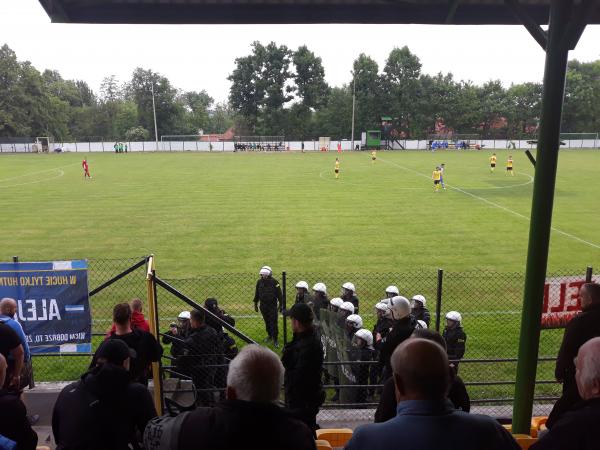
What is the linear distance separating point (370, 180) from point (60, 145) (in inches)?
2221

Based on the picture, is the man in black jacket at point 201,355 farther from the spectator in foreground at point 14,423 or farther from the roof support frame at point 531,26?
the roof support frame at point 531,26

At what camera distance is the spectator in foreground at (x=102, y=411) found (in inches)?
113

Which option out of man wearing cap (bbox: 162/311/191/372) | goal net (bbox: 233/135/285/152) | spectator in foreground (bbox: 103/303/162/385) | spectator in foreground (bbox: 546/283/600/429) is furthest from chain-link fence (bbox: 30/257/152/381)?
goal net (bbox: 233/135/285/152)

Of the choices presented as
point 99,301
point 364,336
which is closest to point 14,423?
point 364,336

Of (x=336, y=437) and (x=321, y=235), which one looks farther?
(x=321, y=235)

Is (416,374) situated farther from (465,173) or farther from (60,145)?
(60,145)

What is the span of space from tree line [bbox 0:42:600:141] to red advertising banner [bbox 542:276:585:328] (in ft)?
252

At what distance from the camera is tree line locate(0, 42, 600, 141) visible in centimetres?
8150

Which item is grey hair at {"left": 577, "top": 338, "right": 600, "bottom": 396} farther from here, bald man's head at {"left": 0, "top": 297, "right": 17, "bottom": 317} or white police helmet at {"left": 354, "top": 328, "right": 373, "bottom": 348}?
bald man's head at {"left": 0, "top": 297, "right": 17, "bottom": 317}

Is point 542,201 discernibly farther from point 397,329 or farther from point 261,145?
point 261,145

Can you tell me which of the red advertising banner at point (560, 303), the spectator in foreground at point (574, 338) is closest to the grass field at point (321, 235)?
the red advertising banner at point (560, 303)

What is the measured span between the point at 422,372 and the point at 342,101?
8671 cm

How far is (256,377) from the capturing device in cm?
233

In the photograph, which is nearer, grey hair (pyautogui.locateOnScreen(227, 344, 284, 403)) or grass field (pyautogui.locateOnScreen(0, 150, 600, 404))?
grey hair (pyautogui.locateOnScreen(227, 344, 284, 403))
